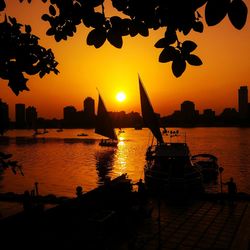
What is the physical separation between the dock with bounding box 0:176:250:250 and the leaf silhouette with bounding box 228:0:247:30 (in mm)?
9301

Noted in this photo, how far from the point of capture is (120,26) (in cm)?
378

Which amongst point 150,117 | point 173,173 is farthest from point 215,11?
point 150,117

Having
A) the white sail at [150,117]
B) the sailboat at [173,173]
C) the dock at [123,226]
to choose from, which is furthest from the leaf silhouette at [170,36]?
the white sail at [150,117]

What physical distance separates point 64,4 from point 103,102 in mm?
66552

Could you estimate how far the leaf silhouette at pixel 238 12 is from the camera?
254cm

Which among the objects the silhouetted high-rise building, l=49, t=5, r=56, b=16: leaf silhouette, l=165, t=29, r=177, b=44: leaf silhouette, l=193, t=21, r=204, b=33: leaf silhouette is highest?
l=49, t=5, r=56, b=16: leaf silhouette

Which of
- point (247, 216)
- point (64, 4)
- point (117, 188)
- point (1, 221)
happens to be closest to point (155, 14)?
point (64, 4)

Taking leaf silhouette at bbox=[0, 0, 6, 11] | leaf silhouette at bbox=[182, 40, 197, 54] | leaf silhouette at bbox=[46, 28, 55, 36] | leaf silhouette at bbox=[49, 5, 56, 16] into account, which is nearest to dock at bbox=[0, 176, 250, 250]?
leaf silhouette at bbox=[46, 28, 55, 36]

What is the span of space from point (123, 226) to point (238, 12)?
42.2ft

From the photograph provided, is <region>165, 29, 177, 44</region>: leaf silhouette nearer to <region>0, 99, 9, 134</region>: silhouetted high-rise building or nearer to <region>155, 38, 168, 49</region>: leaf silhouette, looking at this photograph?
<region>155, 38, 168, 49</region>: leaf silhouette

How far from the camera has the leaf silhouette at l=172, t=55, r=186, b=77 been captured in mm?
3334

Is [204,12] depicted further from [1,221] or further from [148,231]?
[148,231]

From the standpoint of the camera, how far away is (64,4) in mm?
4629

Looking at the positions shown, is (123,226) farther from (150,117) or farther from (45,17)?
(150,117)
